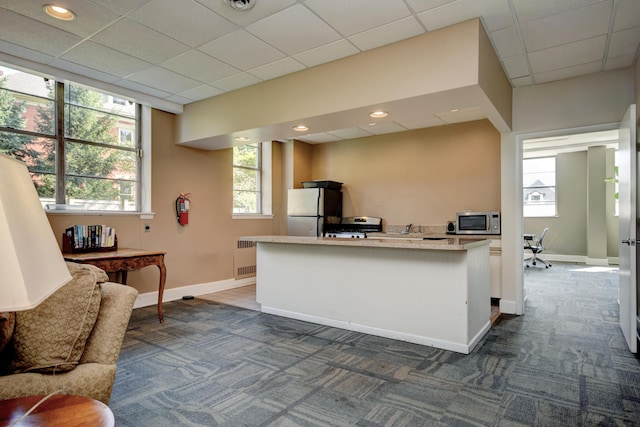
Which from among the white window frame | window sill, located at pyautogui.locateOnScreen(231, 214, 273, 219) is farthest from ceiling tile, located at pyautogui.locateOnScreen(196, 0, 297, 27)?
the white window frame

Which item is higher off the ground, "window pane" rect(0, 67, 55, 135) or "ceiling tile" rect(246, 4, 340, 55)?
"ceiling tile" rect(246, 4, 340, 55)

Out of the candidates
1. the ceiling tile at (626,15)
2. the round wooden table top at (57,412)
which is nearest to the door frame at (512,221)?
the ceiling tile at (626,15)

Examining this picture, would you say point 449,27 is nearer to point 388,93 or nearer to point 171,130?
point 388,93

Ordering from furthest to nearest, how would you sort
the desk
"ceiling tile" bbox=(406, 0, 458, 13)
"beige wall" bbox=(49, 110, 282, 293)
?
"beige wall" bbox=(49, 110, 282, 293) → the desk → "ceiling tile" bbox=(406, 0, 458, 13)

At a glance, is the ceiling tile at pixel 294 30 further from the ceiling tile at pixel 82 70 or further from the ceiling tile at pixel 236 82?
the ceiling tile at pixel 82 70

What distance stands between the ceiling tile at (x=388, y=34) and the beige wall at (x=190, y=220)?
3.12 meters

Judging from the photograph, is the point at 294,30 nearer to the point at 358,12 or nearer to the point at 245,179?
→ the point at 358,12

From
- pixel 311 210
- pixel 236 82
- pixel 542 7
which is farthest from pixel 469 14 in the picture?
pixel 311 210

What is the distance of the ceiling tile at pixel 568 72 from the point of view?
370 cm

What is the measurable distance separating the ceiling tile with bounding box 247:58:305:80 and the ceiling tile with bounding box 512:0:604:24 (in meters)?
1.95

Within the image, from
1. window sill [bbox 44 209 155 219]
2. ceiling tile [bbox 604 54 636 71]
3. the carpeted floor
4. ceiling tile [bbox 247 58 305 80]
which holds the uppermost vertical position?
ceiling tile [bbox 247 58 305 80]

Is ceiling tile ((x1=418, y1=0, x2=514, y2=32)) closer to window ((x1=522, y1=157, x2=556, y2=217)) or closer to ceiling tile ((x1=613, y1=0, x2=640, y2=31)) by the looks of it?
ceiling tile ((x1=613, y1=0, x2=640, y2=31))

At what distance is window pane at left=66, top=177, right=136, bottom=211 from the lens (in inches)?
165

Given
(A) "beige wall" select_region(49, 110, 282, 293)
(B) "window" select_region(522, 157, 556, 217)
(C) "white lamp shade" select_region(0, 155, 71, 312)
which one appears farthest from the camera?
(B) "window" select_region(522, 157, 556, 217)
